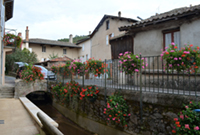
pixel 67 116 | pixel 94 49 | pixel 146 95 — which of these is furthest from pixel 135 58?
pixel 94 49

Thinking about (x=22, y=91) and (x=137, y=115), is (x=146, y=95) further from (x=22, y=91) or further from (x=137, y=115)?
(x=22, y=91)

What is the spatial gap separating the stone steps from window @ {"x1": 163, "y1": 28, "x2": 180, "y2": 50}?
958 cm

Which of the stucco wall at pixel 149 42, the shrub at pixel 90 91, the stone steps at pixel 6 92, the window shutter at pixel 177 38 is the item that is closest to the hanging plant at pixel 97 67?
the shrub at pixel 90 91

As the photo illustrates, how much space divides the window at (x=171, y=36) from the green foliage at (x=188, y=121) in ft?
14.3

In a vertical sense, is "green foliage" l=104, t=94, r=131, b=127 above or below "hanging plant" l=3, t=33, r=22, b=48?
below

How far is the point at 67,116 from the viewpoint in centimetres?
948

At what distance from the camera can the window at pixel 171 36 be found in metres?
7.34

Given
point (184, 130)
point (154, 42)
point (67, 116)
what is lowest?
point (67, 116)

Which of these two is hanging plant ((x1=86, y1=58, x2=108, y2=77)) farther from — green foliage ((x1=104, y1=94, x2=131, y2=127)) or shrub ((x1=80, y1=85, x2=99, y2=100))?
green foliage ((x1=104, y1=94, x2=131, y2=127))

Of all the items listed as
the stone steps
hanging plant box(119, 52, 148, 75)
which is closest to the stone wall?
hanging plant box(119, 52, 148, 75)

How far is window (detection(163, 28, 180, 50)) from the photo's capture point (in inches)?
289

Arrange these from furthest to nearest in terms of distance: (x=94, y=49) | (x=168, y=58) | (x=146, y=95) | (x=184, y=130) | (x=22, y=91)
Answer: (x=94, y=49) → (x=22, y=91) → (x=146, y=95) → (x=168, y=58) → (x=184, y=130)

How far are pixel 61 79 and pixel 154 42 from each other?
240 inches

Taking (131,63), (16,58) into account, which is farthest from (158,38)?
(16,58)
